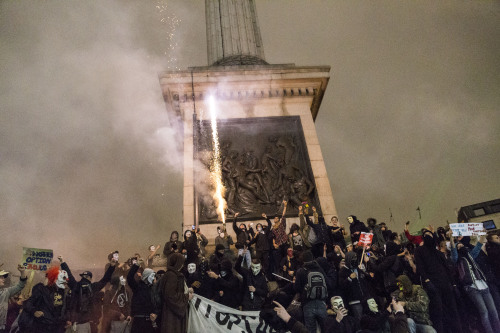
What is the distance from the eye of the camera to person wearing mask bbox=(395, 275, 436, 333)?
4895 millimetres

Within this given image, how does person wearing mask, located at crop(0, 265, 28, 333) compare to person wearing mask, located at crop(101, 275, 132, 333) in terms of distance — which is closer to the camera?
person wearing mask, located at crop(101, 275, 132, 333)

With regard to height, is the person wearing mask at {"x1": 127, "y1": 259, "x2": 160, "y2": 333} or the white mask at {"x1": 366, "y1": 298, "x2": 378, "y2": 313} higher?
the person wearing mask at {"x1": 127, "y1": 259, "x2": 160, "y2": 333}

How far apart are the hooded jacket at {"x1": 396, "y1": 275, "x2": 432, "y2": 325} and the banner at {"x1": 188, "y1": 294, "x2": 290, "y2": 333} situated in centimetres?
240

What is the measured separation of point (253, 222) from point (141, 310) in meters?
5.74

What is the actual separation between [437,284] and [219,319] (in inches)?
157

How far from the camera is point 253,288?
588 centimetres

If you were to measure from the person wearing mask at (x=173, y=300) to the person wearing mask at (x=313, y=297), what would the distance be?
1.91 metres

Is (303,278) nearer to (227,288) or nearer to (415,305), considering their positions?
(227,288)

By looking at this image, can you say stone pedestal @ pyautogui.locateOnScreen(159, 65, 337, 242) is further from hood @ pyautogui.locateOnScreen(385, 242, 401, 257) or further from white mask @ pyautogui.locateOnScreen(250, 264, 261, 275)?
white mask @ pyautogui.locateOnScreen(250, 264, 261, 275)

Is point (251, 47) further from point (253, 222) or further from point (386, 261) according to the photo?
point (386, 261)

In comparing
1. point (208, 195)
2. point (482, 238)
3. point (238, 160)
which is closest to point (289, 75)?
point (238, 160)

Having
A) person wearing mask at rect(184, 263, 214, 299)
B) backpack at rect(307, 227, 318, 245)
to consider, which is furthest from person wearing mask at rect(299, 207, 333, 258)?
person wearing mask at rect(184, 263, 214, 299)

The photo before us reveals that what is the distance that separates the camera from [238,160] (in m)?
11.8

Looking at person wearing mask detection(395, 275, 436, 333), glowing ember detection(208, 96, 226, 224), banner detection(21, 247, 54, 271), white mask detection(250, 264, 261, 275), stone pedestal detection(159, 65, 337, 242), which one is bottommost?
person wearing mask detection(395, 275, 436, 333)
